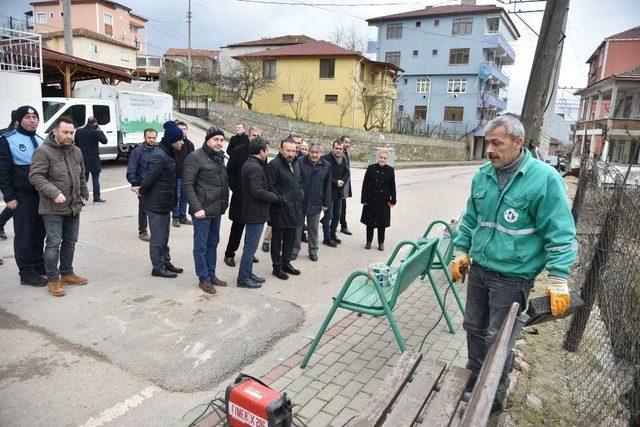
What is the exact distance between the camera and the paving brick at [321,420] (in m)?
3.14

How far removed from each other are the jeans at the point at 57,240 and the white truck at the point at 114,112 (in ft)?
35.4

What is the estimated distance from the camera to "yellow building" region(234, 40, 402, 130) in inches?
1367

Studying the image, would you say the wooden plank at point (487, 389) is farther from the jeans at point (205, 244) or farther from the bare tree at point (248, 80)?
the bare tree at point (248, 80)

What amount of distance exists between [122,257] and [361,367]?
416 centimetres

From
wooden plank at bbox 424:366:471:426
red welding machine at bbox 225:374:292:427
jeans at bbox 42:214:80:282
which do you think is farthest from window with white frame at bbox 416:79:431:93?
red welding machine at bbox 225:374:292:427

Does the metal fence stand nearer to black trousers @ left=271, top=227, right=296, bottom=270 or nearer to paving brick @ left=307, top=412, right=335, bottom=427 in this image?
paving brick @ left=307, top=412, right=335, bottom=427

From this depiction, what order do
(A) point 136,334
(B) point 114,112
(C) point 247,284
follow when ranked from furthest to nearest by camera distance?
(B) point 114,112
(C) point 247,284
(A) point 136,334

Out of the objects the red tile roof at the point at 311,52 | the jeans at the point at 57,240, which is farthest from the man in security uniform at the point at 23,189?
the red tile roof at the point at 311,52

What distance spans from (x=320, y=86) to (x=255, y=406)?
34.8 metres

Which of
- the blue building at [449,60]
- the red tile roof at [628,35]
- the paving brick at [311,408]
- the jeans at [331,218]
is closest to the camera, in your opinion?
the paving brick at [311,408]

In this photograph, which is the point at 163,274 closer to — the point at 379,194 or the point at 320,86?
the point at 379,194

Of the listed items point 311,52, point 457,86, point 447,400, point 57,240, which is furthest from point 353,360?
point 457,86

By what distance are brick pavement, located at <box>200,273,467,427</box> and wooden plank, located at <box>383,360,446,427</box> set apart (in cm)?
70

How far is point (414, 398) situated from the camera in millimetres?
2633
